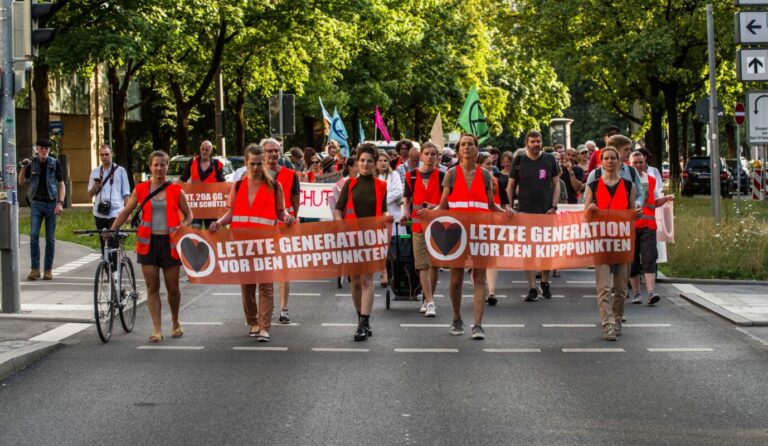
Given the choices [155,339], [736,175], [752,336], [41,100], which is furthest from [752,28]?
[736,175]

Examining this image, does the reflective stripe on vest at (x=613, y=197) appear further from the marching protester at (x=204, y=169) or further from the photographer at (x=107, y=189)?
the marching protester at (x=204, y=169)

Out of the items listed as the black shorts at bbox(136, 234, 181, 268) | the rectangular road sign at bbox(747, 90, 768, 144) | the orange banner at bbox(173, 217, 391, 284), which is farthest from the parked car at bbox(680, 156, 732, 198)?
the black shorts at bbox(136, 234, 181, 268)

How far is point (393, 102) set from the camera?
185 feet

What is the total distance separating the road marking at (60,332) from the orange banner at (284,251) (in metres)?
1.24

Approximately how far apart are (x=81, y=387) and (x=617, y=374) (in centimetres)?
386

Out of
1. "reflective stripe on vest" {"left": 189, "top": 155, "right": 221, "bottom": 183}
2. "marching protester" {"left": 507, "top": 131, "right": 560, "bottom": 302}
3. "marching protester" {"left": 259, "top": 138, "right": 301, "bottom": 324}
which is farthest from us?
"reflective stripe on vest" {"left": 189, "top": 155, "right": 221, "bottom": 183}

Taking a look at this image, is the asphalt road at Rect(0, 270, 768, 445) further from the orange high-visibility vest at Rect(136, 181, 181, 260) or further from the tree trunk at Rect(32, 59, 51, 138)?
the tree trunk at Rect(32, 59, 51, 138)

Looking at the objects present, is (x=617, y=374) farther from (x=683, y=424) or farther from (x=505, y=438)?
(x=505, y=438)

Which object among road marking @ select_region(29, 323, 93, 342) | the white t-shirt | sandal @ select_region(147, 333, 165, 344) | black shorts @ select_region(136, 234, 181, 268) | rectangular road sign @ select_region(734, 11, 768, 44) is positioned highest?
rectangular road sign @ select_region(734, 11, 768, 44)

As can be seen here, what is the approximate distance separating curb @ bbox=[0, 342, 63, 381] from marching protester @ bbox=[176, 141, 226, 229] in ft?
24.9

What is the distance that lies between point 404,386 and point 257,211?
3271mm

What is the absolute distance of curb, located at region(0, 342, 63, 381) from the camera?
387 inches

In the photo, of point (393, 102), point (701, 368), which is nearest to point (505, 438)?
point (701, 368)

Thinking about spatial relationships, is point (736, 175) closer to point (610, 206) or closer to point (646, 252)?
point (646, 252)
